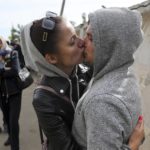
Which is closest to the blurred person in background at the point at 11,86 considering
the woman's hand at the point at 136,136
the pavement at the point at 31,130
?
the pavement at the point at 31,130

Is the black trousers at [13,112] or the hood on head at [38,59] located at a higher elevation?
the hood on head at [38,59]

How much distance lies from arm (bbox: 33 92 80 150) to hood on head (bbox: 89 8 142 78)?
0.46 meters

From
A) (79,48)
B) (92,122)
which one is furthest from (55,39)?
(92,122)

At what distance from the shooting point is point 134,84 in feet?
7.01

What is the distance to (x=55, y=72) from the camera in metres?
2.54

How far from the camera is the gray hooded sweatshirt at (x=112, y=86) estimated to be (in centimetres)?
195

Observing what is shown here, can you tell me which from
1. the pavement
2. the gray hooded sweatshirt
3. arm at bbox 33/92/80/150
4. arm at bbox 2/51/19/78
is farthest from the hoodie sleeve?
arm at bbox 2/51/19/78

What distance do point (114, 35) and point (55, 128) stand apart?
0.67 m

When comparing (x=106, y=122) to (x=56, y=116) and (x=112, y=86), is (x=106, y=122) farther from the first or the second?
(x=56, y=116)

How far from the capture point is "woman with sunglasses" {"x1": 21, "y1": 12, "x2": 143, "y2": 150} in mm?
2361

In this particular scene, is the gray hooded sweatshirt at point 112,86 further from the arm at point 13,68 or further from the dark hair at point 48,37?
the arm at point 13,68

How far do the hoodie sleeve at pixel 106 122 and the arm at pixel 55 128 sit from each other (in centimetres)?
37

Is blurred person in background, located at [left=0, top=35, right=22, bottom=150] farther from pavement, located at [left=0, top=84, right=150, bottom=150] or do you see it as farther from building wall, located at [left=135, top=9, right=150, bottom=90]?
building wall, located at [left=135, top=9, right=150, bottom=90]

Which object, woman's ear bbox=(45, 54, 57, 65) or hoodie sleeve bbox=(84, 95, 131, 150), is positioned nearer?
hoodie sleeve bbox=(84, 95, 131, 150)
